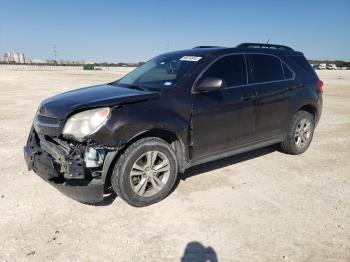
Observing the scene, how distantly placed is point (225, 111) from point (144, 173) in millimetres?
1410

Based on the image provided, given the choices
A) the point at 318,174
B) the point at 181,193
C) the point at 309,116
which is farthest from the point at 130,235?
the point at 309,116

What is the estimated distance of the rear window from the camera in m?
5.43

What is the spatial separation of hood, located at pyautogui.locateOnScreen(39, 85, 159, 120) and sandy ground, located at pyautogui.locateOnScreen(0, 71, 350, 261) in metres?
1.10

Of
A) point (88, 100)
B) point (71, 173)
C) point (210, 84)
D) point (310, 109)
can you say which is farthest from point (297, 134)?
point (71, 173)

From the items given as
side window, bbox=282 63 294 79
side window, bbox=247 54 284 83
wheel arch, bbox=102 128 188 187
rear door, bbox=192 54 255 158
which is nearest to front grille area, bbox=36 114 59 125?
wheel arch, bbox=102 128 188 187

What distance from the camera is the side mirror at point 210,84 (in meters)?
3.85

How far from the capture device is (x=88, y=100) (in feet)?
11.7

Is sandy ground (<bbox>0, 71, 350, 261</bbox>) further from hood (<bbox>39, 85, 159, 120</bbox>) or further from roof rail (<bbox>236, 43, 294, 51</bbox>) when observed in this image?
roof rail (<bbox>236, 43, 294, 51</bbox>)

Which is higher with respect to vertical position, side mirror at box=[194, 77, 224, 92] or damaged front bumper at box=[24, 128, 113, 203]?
side mirror at box=[194, 77, 224, 92]

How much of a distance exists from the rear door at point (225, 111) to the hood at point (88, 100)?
2.34 feet

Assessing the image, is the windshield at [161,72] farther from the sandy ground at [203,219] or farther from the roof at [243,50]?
the sandy ground at [203,219]

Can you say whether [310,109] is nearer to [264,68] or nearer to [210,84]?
[264,68]

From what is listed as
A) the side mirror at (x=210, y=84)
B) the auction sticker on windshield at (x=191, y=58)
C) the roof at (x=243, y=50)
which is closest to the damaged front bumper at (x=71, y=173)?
the side mirror at (x=210, y=84)

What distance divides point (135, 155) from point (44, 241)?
122 cm
